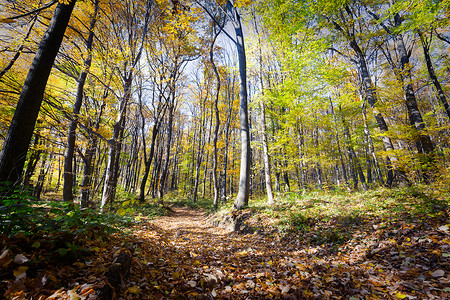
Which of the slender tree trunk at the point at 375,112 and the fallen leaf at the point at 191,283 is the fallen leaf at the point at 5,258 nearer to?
the fallen leaf at the point at 191,283

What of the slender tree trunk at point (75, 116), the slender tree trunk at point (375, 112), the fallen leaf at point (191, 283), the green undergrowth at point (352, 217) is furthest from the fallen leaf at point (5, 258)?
the slender tree trunk at point (375, 112)

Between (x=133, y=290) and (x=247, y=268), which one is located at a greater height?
(x=133, y=290)

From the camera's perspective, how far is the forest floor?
190 centimetres

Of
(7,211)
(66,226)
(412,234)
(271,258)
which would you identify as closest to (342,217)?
(412,234)

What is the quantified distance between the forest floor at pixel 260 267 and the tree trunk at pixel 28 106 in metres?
1.83

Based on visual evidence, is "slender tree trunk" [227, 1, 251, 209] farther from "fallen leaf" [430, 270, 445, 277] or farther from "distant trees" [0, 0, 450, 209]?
"fallen leaf" [430, 270, 445, 277]

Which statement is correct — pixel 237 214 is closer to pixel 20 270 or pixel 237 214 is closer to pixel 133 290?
pixel 133 290

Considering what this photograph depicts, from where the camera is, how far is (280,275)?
3.03 metres

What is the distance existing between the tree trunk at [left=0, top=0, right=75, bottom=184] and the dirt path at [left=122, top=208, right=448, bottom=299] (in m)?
2.76

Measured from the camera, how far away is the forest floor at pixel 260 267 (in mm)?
1896

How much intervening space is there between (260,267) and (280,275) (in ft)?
1.71

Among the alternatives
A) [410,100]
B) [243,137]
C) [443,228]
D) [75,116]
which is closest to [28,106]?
[75,116]

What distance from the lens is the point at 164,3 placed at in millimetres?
9367

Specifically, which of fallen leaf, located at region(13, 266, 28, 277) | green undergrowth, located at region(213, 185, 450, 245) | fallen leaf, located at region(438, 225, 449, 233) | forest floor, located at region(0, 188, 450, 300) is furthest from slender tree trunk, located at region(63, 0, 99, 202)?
fallen leaf, located at region(438, 225, 449, 233)
